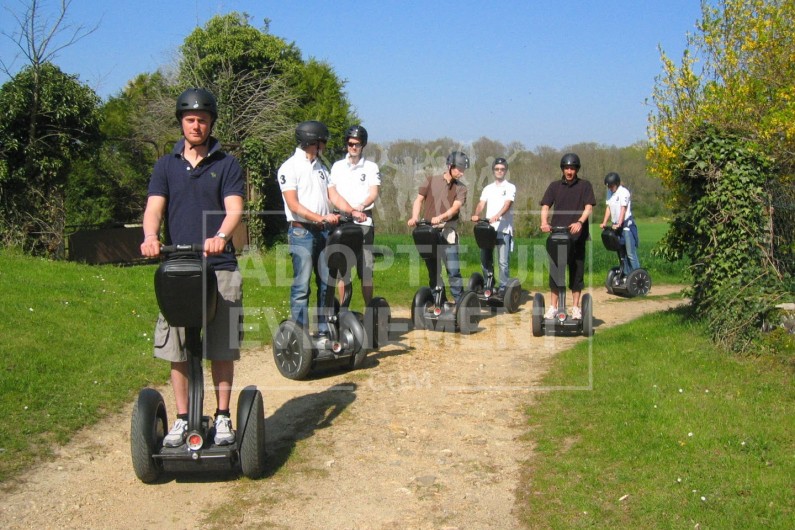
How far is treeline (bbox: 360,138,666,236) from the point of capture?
96.2 ft

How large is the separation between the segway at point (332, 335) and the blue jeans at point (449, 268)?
7.26 feet

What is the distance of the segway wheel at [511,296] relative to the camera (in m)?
11.2

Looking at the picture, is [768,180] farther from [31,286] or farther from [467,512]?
[31,286]

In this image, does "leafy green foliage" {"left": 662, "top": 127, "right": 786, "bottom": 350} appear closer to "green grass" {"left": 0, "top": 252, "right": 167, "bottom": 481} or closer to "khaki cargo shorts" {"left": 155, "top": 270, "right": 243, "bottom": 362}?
"khaki cargo shorts" {"left": 155, "top": 270, "right": 243, "bottom": 362}

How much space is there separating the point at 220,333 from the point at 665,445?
2842 mm

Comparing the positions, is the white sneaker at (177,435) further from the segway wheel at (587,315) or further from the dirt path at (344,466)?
the segway wheel at (587,315)

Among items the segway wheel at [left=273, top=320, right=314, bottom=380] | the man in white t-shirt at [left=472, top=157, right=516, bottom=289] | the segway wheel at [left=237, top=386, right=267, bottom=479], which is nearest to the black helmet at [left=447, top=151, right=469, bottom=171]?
the man in white t-shirt at [left=472, top=157, right=516, bottom=289]

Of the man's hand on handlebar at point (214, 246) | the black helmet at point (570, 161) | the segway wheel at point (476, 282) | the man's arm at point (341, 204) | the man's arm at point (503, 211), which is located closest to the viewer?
the man's hand on handlebar at point (214, 246)

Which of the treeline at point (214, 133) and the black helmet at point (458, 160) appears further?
the treeline at point (214, 133)

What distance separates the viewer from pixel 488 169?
26.3m

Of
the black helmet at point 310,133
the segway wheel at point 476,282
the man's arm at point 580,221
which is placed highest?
the black helmet at point 310,133

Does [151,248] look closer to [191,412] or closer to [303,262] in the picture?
[191,412]

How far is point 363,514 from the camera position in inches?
169

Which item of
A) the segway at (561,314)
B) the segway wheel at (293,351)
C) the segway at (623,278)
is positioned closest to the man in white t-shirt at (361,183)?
the segway wheel at (293,351)
